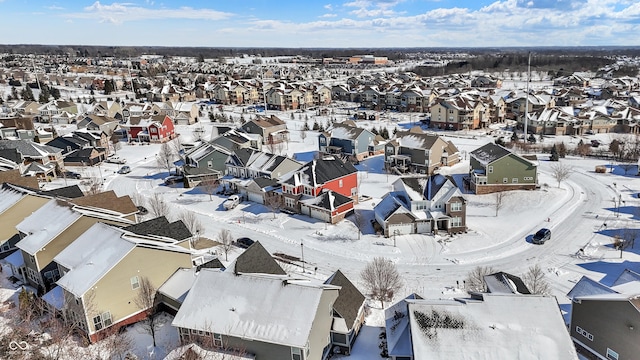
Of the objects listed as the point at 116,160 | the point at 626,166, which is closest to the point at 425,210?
the point at 626,166

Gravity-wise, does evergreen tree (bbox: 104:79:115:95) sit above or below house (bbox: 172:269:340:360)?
above

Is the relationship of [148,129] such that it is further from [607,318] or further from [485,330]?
[607,318]

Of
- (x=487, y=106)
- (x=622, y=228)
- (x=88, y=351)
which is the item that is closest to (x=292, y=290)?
(x=88, y=351)

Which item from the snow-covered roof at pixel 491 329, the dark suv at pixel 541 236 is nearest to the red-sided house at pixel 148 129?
the dark suv at pixel 541 236

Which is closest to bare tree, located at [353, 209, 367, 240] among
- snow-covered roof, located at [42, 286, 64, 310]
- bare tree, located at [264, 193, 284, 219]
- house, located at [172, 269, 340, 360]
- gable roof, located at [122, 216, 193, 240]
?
bare tree, located at [264, 193, 284, 219]

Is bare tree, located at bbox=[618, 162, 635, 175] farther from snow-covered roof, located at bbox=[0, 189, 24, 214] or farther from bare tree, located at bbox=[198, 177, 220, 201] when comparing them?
snow-covered roof, located at bbox=[0, 189, 24, 214]
